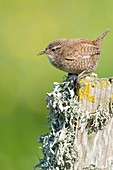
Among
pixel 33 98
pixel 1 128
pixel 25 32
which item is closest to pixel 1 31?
pixel 25 32

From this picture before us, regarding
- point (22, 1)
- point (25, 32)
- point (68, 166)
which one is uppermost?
point (22, 1)

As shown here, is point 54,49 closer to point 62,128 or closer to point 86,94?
point 62,128

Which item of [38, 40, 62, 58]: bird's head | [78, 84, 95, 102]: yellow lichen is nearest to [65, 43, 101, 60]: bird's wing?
[38, 40, 62, 58]: bird's head

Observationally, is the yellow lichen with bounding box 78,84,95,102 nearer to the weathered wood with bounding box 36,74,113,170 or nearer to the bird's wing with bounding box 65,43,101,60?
the weathered wood with bounding box 36,74,113,170

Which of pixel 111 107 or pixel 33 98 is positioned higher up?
pixel 33 98

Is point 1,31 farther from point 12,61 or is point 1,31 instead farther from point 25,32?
point 12,61

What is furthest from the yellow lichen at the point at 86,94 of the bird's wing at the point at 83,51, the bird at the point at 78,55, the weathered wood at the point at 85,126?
the bird's wing at the point at 83,51
